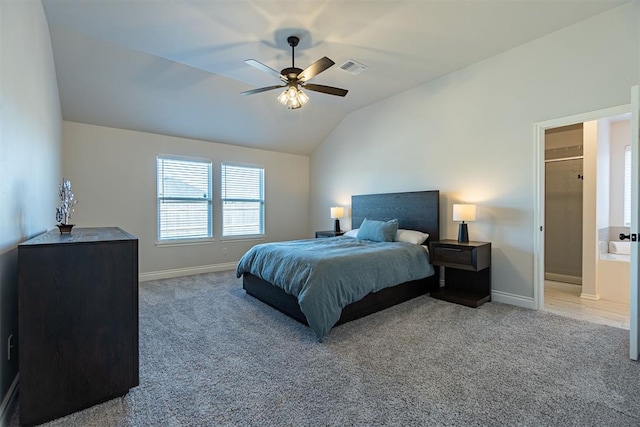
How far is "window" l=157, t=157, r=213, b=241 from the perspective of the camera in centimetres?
495

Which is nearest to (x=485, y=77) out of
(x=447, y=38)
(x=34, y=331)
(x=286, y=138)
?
(x=447, y=38)

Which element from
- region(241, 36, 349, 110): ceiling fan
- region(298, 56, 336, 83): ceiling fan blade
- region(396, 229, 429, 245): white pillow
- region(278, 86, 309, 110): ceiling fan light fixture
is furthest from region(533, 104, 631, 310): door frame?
region(278, 86, 309, 110): ceiling fan light fixture

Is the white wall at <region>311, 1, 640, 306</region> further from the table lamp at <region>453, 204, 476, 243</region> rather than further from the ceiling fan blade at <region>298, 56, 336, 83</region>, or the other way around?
the ceiling fan blade at <region>298, 56, 336, 83</region>

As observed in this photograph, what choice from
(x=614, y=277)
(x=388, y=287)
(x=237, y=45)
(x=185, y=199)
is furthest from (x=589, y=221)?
(x=185, y=199)

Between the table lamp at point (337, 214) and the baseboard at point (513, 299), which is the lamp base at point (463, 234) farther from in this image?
the table lamp at point (337, 214)

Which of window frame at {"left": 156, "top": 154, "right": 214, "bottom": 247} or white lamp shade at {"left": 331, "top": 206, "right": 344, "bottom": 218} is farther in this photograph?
white lamp shade at {"left": 331, "top": 206, "right": 344, "bottom": 218}

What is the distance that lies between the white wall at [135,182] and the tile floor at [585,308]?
16.3 feet

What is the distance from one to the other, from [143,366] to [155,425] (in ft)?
2.43

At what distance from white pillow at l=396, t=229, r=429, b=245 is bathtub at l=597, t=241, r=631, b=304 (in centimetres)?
219

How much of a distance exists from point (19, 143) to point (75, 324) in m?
1.31

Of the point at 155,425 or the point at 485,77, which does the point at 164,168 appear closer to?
the point at 155,425

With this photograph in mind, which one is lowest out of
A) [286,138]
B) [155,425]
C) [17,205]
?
[155,425]

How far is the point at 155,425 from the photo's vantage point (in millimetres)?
1591

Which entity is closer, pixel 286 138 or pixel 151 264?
pixel 151 264
